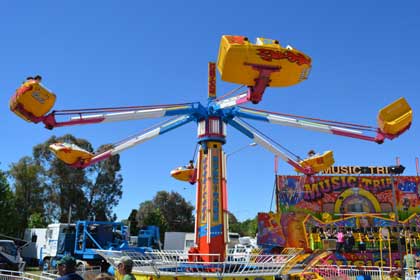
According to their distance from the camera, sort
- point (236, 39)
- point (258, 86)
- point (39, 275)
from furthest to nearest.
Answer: point (258, 86) → point (236, 39) → point (39, 275)

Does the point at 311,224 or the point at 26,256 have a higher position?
the point at 311,224

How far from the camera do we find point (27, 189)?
42406 mm

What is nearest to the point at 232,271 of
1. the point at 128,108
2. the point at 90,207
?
the point at 128,108

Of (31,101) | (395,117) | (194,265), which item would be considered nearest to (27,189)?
(31,101)

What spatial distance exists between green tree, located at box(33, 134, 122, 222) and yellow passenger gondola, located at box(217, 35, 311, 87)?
3515 cm

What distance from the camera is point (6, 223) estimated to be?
35906 mm

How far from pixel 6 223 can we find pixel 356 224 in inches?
1126

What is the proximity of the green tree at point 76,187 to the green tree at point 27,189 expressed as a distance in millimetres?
675

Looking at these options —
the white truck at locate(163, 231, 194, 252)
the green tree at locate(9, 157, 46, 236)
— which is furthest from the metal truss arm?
the green tree at locate(9, 157, 46, 236)

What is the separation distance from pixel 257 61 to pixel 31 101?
21.7 feet

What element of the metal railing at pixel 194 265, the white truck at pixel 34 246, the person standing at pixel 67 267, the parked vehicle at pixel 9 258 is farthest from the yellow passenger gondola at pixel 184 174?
the white truck at pixel 34 246

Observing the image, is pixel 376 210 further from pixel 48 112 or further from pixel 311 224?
pixel 48 112

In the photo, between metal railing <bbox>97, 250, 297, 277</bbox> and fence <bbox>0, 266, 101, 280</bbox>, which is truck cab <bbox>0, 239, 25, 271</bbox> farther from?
metal railing <bbox>97, 250, 297, 277</bbox>

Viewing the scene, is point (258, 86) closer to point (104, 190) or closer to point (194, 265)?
point (194, 265)
